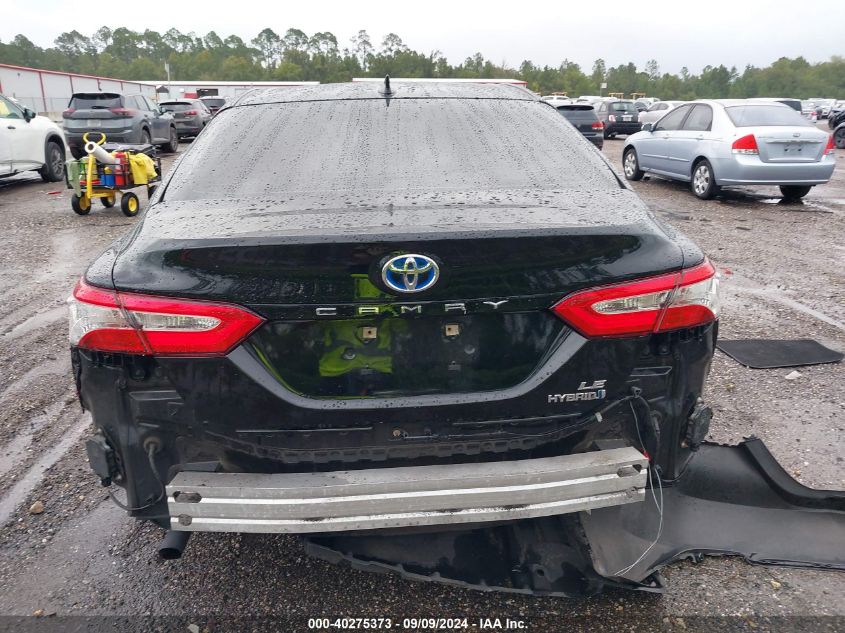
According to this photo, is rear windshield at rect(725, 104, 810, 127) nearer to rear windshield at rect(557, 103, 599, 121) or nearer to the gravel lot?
the gravel lot

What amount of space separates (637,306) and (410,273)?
28.4 inches

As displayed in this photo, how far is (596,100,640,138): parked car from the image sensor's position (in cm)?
2633

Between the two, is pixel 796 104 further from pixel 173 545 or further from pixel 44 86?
pixel 44 86

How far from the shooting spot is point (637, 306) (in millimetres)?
2039

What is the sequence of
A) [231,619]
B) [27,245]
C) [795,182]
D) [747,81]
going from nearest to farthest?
[231,619] < [27,245] < [795,182] < [747,81]

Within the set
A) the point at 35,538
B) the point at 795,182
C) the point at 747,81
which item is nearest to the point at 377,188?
the point at 35,538

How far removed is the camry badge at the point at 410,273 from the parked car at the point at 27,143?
40.9 feet

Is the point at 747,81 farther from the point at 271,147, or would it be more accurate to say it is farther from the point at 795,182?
the point at 271,147

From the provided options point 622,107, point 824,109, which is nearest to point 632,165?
point 622,107

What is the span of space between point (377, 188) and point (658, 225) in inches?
39.9

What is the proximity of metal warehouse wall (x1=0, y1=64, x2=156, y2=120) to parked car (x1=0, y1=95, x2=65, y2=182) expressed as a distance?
1198 inches

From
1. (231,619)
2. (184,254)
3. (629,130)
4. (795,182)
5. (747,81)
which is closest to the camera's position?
(184,254)

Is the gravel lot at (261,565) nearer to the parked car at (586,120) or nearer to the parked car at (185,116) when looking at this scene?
the parked car at (586,120)

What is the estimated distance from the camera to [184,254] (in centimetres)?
194
